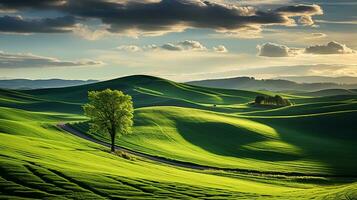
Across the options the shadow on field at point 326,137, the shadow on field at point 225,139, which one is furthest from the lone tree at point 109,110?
the shadow on field at point 326,137

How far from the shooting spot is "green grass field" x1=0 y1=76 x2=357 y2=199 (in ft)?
150

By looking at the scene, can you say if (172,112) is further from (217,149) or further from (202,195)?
(202,195)

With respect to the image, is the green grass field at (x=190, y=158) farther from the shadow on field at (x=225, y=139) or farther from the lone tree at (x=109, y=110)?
the lone tree at (x=109, y=110)

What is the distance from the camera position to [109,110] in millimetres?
96188

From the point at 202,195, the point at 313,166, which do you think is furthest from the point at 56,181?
the point at 313,166

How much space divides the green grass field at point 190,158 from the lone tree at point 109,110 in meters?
5.43

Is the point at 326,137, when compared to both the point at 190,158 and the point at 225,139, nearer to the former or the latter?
the point at 225,139

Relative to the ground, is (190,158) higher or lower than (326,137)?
lower

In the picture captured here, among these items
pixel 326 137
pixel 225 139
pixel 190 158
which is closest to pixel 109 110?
pixel 190 158

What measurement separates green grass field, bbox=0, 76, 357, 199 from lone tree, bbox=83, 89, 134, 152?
17.8ft

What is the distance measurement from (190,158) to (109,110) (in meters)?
20.2

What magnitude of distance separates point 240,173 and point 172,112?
67859 millimetres

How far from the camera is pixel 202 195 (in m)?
48.2

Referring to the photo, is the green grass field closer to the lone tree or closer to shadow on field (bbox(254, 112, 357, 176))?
shadow on field (bbox(254, 112, 357, 176))
